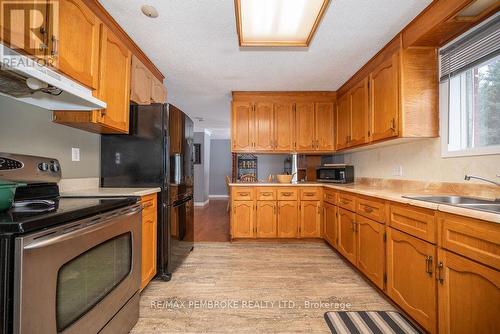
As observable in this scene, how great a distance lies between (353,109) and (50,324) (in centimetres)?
329

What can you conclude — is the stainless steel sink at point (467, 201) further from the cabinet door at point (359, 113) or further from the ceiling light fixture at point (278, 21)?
the ceiling light fixture at point (278, 21)

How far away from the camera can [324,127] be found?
11.9 feet

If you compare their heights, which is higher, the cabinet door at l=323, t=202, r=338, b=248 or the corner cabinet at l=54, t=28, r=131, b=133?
the corner cabinet at l=54, t=28, r=131, b=133

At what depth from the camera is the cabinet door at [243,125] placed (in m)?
3.59

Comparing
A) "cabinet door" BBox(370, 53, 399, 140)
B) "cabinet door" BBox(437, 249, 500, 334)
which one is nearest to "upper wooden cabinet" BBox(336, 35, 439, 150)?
"cabinet door" BBox(370, 53, 399, 140)

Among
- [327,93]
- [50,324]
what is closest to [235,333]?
[50,324]

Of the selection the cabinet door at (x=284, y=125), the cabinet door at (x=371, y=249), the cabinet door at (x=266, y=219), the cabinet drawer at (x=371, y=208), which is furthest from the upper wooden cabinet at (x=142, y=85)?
the cabinet door at (x=371, y=249)

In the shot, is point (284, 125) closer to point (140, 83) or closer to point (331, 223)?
point (331, 223)

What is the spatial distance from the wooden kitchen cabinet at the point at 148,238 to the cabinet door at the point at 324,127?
2.59 metres

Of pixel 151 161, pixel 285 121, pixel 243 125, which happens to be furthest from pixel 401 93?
pixel 151 161

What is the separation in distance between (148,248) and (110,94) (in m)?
1.32

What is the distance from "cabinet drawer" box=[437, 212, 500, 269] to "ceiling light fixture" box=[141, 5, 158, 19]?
7.77 feet

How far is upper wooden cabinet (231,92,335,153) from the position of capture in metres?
3.61

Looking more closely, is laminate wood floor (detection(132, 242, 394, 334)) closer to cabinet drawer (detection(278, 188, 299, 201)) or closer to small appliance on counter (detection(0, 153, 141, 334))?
small appliance on counter (detection(0, 153, 141, 334))
